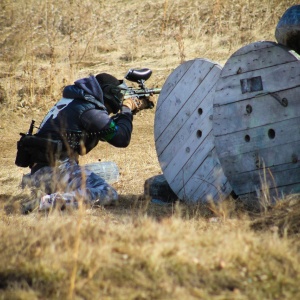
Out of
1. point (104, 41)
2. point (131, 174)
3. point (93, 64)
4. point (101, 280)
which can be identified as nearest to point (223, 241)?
point (101, 280)

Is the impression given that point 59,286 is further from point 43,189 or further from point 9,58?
point 9,58

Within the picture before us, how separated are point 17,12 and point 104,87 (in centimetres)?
1040

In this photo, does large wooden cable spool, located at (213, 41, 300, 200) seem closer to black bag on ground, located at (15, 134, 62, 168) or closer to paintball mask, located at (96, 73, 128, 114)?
paintball mask, located at (96, 73, 128, 114)

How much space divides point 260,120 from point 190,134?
3.31 ft

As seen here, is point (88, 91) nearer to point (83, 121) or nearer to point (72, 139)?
point (83, 121)

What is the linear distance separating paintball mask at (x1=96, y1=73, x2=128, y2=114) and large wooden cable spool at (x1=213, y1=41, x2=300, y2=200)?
1255mm

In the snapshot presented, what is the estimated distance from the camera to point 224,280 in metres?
4.19

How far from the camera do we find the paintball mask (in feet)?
23.5

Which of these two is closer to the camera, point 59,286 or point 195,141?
point 59,286

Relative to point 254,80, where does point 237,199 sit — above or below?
below

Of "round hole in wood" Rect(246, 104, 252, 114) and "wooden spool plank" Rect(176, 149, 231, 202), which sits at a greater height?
"round hole in wood" Rect(246, 104, 252, 114)

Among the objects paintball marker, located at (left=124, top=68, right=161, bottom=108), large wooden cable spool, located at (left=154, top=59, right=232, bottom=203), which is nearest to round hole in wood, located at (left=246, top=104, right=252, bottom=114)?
large wooden cable spool, located at (left=154, top=59, right=232, bottom=203)

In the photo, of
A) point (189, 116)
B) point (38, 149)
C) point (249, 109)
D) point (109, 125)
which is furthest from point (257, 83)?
point (38, 149)

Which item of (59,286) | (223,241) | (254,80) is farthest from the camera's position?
(254,80)
